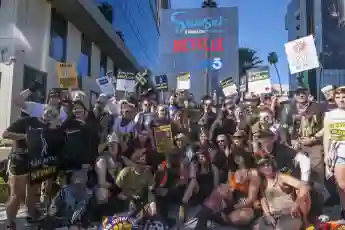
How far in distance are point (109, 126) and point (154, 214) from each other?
1.46 m

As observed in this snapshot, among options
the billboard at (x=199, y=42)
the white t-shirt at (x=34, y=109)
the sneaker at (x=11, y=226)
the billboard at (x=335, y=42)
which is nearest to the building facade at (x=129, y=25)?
the billboard at (x=199, y=42)

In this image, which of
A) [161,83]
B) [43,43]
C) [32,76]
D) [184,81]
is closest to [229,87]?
[184,81]

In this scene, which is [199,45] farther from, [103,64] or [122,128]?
[122,128]

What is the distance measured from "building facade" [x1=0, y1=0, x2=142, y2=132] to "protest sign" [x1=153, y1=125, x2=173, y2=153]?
243 cm

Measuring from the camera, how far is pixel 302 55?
17.3 ft

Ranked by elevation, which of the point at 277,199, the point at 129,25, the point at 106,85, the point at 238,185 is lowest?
the point at 277,199

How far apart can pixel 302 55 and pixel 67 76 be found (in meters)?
3.34

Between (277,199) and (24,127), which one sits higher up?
(24,127)

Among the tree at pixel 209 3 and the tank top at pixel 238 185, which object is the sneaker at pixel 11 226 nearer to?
the tank top at pixel 238 185

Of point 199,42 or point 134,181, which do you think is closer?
point 134,181

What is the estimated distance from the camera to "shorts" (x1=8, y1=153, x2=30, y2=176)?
439cm

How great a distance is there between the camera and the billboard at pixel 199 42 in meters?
13.9

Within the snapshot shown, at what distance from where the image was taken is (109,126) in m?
5.16

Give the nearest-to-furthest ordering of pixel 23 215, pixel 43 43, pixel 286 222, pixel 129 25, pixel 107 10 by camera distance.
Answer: pixel 286 222
pixel 23 215
pixel 43 43
pixel 107 10
pixel 129 25
